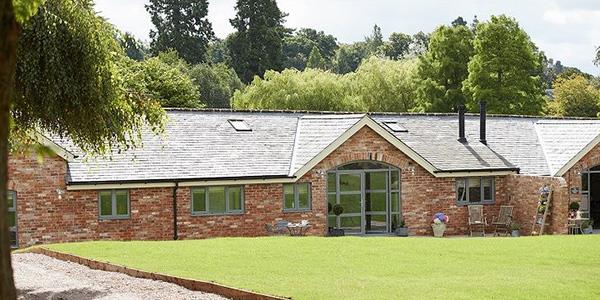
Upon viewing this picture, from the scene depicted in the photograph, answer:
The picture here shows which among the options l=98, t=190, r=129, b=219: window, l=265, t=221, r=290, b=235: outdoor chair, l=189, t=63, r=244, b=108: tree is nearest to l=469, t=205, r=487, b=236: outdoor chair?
l=265, t=221, r=290, b=235: outdoor chair

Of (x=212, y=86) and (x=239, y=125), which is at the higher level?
(x=212, y=86)

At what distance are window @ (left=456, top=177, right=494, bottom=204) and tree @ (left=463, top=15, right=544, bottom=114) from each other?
27.8m

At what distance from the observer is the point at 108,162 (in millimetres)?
29297

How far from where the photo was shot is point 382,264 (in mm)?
18938

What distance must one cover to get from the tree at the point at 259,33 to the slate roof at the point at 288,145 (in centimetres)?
4262

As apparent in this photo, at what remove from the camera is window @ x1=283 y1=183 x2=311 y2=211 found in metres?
30.7

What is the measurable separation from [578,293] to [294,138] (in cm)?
1917

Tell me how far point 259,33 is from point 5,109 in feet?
246

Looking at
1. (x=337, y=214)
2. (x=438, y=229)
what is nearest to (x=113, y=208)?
(x=337, y=214)

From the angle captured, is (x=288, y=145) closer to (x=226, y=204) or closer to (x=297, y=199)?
(x=297, y=199)

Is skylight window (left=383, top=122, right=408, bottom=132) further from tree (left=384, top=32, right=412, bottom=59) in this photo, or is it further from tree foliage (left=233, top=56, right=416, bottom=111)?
tree (left=384, top=32, right=412, bottom=59)

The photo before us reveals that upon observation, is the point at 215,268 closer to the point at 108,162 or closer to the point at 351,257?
the point at 351,257

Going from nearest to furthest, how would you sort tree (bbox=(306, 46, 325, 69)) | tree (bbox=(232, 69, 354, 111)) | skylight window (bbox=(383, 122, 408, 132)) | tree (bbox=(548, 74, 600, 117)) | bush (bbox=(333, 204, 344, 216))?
bush (bbox=(333, 204, 344, 216))
skylight window (bbox=(383, 122, 408, 132))
tree (bbox=(232, 69, 354, 111))
tree (bbox=(548, 74, 600, 117))
tree (bbox=(306, 46, 325, 69))

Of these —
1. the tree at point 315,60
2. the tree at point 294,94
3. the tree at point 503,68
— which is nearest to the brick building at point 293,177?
the tree at point 503,68
